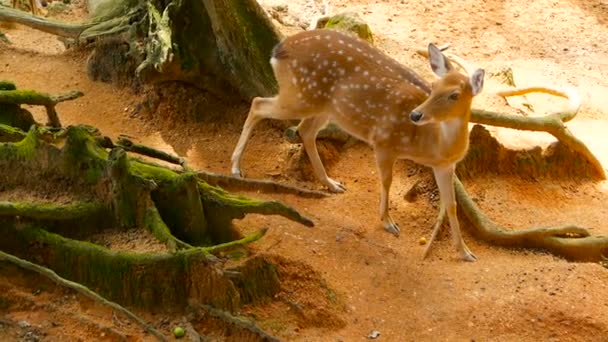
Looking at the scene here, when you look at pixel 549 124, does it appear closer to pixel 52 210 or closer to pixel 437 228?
pixel 437 228

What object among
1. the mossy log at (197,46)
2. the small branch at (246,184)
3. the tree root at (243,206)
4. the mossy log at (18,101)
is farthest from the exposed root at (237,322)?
the mossy log at (197,46)

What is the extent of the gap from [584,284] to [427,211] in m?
1.59

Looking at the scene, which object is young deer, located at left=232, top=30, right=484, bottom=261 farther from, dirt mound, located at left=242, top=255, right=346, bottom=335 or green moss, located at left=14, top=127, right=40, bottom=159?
green moss, located at left=14, top=127, right=40, bottom=159

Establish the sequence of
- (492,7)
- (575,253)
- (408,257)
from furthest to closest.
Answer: (492,7), (575,253), (408,257)

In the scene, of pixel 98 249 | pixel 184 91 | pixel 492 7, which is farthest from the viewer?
pixel 492 7

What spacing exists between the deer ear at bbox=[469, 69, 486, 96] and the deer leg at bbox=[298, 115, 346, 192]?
1.53 m

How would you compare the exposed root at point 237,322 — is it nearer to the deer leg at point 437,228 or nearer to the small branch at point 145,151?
the small branch at point 145,151

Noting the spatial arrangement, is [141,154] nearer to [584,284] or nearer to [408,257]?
[408,257]

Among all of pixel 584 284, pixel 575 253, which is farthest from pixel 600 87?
pixel 584 284

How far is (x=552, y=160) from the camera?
25.5 feet

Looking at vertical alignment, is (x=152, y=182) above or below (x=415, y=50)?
above

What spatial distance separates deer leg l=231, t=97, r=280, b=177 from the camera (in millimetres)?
6742

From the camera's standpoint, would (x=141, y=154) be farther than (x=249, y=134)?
No

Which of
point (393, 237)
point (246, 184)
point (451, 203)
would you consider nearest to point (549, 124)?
point (451, 203)
